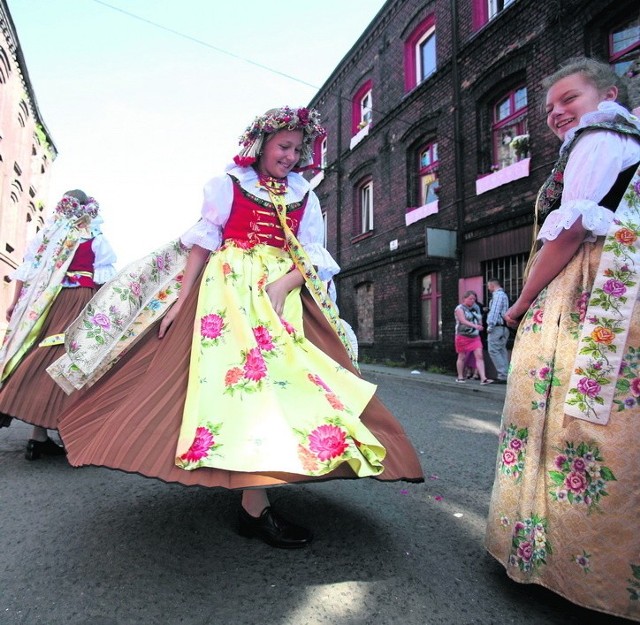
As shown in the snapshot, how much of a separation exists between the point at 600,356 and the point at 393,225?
12.1m

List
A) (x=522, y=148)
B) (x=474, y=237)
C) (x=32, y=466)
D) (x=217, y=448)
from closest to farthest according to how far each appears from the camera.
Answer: (x=217, y=448), (x=32, y=466), (x=522, y=148), (x=474, y=237)

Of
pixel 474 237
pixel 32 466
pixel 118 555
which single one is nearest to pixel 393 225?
pixel 474 237

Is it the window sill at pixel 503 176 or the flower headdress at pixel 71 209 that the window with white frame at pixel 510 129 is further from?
the flower headdress at pixel 71 209

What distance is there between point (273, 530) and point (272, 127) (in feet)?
5.54

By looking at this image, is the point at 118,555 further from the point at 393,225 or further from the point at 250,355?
the point at 393,225

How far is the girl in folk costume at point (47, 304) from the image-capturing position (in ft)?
9.75

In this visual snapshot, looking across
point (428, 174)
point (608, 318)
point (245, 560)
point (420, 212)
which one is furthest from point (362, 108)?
point (245, 560)

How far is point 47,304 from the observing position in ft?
10.7

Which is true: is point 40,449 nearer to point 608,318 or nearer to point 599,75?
point 608,318

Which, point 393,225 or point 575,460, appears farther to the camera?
point 393,225

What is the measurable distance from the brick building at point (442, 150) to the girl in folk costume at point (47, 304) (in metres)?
7.52

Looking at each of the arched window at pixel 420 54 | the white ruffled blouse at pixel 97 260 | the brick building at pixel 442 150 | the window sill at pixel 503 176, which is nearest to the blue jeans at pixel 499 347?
the brick building at pixel 442 150

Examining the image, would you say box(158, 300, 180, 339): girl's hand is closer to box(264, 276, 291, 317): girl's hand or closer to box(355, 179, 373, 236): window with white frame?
box(264, 276, 291, 317): girl's hand

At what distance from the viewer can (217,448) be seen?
1.50 m
